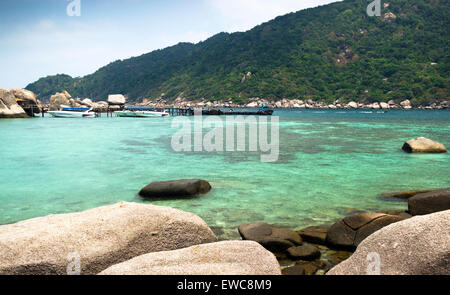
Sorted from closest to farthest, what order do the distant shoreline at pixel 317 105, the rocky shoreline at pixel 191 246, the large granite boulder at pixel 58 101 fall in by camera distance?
the rocky shoreline at pixel 191 246
the large granite boulder at pixel 58 101
the distant shoreline at pixel 317 105

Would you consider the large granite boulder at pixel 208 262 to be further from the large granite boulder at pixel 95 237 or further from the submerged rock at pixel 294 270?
the submerged rock at pixel 294 270

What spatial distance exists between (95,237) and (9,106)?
6697 cm

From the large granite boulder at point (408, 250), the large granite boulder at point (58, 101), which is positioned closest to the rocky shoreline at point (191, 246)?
the large granite boulder at point (408, 250)

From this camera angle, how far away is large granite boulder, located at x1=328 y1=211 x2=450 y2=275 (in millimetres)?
3377

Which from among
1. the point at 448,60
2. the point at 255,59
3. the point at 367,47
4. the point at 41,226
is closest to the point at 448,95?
the point at 448,60

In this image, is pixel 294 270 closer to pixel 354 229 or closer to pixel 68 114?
pixel 354 229

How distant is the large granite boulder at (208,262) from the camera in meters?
3.39

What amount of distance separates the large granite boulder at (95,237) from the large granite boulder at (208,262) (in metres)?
1.00

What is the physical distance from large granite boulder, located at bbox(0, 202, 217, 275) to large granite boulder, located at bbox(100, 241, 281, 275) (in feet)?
3.29

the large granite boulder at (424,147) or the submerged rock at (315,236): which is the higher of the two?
the large granite boulder at (424,147)

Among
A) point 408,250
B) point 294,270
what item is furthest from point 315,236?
point 408,250

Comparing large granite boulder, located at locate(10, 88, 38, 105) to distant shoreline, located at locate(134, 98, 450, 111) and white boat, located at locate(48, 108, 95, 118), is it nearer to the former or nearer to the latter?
white boat, located at locate(48, 108, 95, 118)
